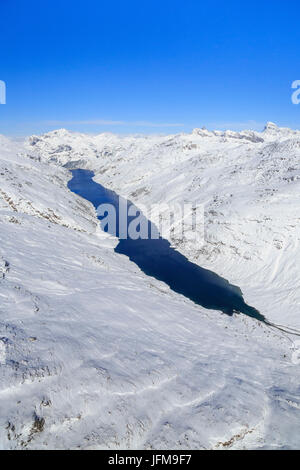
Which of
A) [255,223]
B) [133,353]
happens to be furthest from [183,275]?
[133,353]

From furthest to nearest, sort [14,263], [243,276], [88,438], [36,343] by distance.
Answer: [243,276] → [14,263] → [36,343] → [88,438]

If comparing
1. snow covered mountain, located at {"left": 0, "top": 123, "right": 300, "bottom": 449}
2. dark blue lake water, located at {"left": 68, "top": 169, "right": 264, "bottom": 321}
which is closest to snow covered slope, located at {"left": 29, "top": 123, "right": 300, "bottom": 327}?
snow covered mountain, located at {"left": 0, "top": 123, "right": 300, "bottom": 449}

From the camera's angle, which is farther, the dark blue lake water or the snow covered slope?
the snow covered slope

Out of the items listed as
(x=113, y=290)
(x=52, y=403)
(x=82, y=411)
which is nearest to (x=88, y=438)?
(x=82, y=411)

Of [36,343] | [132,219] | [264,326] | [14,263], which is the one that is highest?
[132,219]

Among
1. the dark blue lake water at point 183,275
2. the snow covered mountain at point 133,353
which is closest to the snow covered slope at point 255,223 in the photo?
the snow covered mountain at point 133,353

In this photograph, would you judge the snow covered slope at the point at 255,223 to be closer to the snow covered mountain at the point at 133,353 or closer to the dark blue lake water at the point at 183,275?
the snow covered mountain at the point at 133,353

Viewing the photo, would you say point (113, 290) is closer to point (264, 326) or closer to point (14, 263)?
point (14, 263)

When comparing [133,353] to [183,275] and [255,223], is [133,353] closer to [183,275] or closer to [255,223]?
[183,275]

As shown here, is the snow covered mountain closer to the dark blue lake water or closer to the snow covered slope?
the snow covered slope
